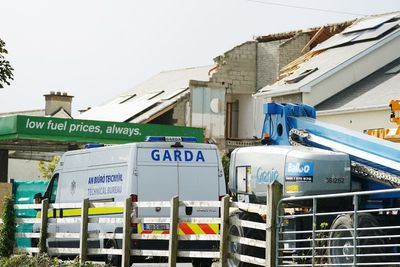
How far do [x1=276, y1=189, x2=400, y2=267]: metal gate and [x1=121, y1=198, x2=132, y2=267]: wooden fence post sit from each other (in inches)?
115

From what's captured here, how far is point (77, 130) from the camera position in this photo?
1403 inches

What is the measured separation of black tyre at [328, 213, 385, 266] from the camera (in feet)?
55.3

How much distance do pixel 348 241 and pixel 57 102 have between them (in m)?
45.4

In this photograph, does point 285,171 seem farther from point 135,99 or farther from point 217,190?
point 135,99

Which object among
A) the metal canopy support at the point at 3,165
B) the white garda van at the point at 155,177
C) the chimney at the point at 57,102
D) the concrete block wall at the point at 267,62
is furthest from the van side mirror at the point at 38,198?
the chimney at the point at 57,102

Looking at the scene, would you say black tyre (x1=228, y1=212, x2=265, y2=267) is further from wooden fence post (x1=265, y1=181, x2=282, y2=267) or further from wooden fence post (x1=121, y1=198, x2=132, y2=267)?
wooden fence post (x1=121, y1=198, x2=132, y2=267)

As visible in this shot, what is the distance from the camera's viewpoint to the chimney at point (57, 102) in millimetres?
60969

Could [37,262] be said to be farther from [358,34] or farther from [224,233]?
[358,34]

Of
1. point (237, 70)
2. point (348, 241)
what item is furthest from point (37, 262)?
point (237, 70)

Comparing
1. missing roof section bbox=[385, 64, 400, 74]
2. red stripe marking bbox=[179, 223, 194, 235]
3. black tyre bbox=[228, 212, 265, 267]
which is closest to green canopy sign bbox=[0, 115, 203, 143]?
missing roof section bbox=[385, 64, 400, 74]

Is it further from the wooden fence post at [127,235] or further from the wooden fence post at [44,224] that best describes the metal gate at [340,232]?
the wooden fence post at [44,224]

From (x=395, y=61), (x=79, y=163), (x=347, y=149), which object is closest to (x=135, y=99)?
(x=395, y=61)

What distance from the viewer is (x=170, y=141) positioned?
22422 mm

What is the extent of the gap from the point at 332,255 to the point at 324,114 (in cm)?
2410
